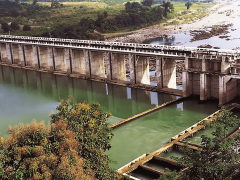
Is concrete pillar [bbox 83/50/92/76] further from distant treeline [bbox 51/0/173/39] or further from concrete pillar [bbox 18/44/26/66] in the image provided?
distant treeline [bbox 51/0/173/39]

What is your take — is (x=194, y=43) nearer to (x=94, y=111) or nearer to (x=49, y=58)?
(x=49, y=58)

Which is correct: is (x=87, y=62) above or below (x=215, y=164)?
above

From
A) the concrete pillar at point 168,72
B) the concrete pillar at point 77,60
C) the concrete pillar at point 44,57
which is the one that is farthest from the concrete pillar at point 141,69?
the concrete pillar at point 44,57

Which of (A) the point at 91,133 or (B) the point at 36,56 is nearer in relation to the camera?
(A) the point at 91,133

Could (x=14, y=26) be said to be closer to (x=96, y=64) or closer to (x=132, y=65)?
(x=96, y=64)

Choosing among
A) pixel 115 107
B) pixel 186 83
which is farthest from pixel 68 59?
pixel 186 83

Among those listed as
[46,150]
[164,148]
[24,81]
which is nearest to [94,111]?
[46,150]

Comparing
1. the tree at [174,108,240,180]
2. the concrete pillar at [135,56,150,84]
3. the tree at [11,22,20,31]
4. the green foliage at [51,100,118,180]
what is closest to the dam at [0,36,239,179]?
the concrete pillar at [135,56,150,84]
